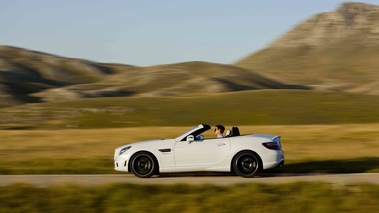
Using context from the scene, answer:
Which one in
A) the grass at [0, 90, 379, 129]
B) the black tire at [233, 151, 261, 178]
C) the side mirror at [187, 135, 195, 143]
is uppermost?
the grass at [0, 90, 379, 129]

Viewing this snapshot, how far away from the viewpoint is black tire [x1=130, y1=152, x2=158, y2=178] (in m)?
16.3

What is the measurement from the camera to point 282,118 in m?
71.1

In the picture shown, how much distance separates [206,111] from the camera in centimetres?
7756

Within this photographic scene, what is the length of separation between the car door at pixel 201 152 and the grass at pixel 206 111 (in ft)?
160

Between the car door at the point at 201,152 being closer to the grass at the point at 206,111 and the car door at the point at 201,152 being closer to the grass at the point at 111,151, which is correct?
the grass at the point at 111,151

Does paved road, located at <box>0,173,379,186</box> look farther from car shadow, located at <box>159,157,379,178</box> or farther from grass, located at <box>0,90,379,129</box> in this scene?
grass, located at <box>0,90,379,129</box>

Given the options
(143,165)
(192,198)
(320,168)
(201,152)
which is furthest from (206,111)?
(192,198)

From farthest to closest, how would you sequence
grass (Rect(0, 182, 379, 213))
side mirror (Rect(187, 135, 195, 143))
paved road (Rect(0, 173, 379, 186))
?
side mirror (Rect(187, 135, 195, 143)), paved road (Rect(0, 173, 379, 186)), grass (Rect(0, 182, 379, 213))

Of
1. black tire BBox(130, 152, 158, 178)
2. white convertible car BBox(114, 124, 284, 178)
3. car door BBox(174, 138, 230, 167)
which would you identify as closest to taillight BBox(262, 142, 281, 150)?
white convertible car BBox(114, 124, 284, 178)

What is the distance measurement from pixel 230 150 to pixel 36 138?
72.4 feet

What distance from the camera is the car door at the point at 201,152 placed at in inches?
631

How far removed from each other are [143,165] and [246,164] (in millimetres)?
2428

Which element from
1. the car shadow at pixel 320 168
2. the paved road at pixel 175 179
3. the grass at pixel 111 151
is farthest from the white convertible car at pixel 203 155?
the grass at pixel 111 151

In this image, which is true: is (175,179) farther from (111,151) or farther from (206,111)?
(206,111)
